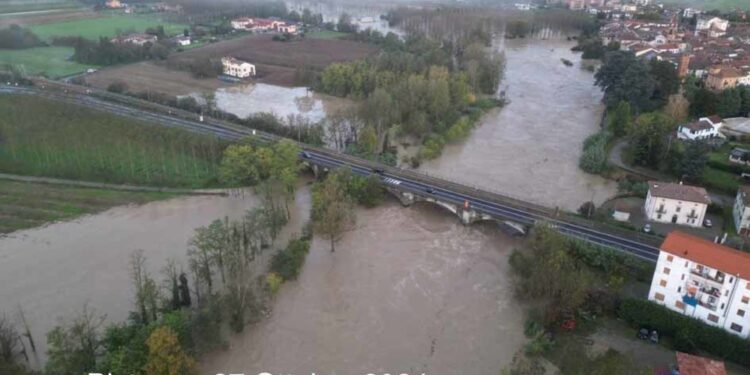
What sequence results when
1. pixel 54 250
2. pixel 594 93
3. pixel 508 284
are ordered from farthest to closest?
pixel 594 93, pixel 54 250, pixel 508 284

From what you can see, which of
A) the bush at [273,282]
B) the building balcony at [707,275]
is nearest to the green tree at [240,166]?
the bush at [273,282]

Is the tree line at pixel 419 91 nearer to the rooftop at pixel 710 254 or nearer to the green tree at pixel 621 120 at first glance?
the green tree at pixel 621 120

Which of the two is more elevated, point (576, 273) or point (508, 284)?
point (576, 273)

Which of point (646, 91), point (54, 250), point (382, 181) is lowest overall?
point (54, 250)

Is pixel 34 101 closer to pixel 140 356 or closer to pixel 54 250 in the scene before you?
pixel 54 250

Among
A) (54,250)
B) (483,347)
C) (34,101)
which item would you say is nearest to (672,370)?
(483,347)

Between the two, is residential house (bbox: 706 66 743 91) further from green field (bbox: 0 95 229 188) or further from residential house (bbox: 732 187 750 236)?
green field (bbox: 0 95 229 188)

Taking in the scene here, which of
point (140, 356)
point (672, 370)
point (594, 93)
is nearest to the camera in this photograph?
point (140, 356)
